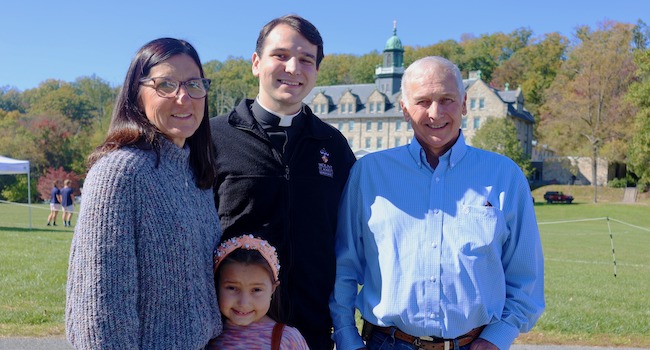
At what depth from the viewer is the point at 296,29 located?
3510 mm

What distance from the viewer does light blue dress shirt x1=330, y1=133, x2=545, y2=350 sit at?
311 centimetres

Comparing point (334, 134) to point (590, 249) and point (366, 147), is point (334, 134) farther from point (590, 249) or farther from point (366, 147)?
point (366, 147)

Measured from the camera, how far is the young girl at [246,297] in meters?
2.69

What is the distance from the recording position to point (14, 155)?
5656cm

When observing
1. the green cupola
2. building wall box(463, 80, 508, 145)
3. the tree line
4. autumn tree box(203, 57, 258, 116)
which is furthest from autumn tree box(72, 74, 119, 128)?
building wall box(463, 80, 508, 145)

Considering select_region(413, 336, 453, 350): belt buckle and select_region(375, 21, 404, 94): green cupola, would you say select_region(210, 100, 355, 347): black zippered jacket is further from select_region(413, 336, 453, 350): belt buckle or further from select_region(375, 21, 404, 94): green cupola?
select_region(375, 21, 404, 94): green cupola

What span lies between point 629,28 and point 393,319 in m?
69.7

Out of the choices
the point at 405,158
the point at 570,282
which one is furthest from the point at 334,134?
the point at 570,282

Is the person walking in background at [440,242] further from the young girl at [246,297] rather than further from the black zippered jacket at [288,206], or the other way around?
the young girl at [246,297]

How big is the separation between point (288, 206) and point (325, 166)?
1.22 ft

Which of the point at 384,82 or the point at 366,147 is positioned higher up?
the point at 384,82

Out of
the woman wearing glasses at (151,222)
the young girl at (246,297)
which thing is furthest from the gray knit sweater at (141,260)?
the young girl at (246,297)

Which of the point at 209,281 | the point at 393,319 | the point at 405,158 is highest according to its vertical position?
the point at 405,158

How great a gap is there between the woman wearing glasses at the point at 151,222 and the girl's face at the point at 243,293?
0.12 meters
